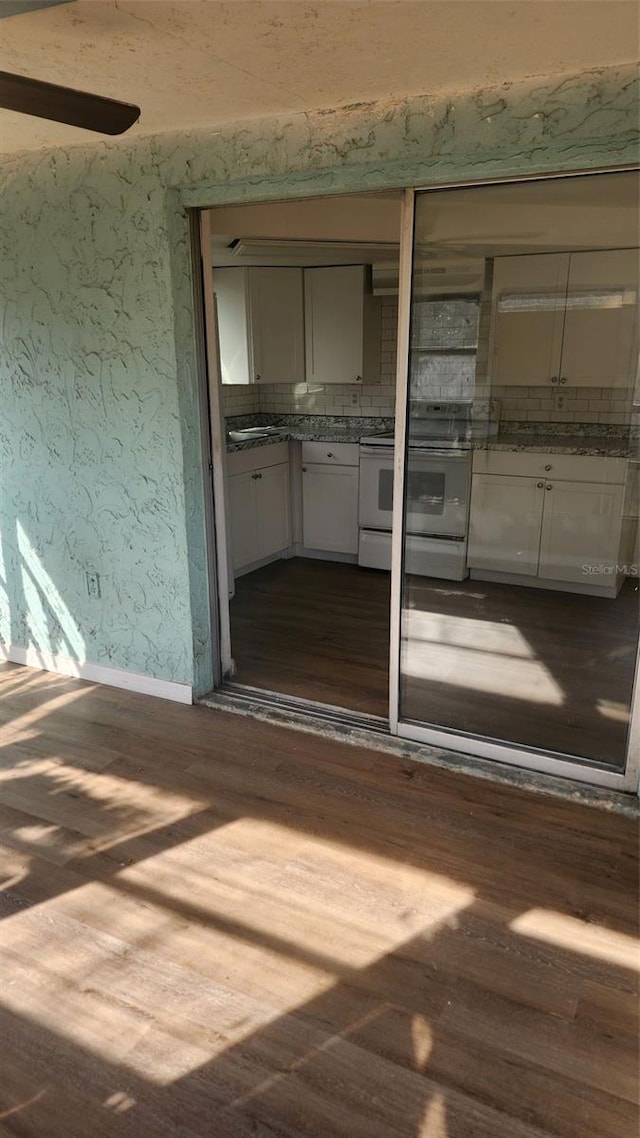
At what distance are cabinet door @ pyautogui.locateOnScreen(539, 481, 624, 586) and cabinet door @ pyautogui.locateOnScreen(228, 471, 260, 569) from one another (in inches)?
81.4

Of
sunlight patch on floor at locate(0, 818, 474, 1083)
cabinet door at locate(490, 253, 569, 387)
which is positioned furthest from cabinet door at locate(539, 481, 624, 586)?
sunlight patch on floor at locate(0, 818, 474, 1083)

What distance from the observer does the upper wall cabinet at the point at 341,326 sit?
5.35 meters

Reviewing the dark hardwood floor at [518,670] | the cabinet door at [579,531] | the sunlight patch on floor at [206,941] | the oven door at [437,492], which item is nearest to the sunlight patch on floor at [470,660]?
the dark hardwood floor at [518,670]

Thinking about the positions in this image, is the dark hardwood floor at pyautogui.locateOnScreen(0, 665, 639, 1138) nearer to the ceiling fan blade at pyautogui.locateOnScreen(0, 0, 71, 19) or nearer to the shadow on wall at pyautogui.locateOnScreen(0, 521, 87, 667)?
the shadow on wall at pyautogui.locateOnScreen(0, 521, 87, 667)

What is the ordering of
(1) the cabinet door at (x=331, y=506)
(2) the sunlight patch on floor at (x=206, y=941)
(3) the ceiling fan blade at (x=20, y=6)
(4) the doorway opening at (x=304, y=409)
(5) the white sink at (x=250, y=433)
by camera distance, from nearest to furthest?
(3) the ceiling fan blade at (x=20, y=6), (2) the sunlight patch on floor at (x=206, y=941), (4) the doorway opening at (x=304, y=409), (5) the white sink at (x=250, y=433), (1) the cabinet door at (x=331, y=506)

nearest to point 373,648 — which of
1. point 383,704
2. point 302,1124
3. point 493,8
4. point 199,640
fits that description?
point 383,704

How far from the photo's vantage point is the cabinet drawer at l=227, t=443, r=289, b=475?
499cm

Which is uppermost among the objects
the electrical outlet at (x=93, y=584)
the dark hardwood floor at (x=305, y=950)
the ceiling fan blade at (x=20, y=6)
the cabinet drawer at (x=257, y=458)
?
the ceiling fan blade at (x=20, y=6)

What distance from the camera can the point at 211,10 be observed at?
1712 mm

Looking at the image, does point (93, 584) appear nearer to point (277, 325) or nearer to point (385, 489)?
point (385, 489)

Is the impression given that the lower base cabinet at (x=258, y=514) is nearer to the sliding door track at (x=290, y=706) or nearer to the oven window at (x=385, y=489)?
the oven window at (x=385, y=489)

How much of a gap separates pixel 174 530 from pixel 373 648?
139 cm

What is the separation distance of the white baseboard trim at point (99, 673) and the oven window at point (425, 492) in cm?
141

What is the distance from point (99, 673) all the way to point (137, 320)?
176cm
